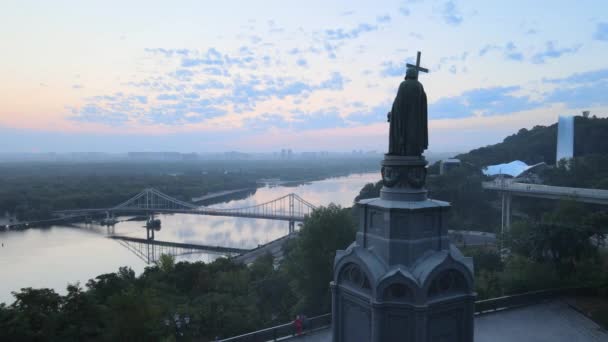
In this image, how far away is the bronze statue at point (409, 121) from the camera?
247 inches

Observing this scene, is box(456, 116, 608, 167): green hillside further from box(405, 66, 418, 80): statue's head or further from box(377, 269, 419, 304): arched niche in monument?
box(377, 269, 419, 304): arched niche in monument

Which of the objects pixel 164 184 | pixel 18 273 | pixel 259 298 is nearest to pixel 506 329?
pixel 259 298

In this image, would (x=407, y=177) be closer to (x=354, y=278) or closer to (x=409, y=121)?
(x=409, y=121)

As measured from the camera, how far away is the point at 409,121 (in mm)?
6309

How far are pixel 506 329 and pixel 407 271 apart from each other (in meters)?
5.32

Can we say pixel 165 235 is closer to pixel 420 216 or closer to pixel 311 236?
pixel 311 236

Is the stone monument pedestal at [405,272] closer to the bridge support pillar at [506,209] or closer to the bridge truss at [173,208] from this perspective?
the bridge support pillar at [506,209]

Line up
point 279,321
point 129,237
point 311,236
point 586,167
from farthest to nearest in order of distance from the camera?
point 129,237 < point 586,167 < point 311,236 < point 279,321

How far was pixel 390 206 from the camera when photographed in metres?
5.86

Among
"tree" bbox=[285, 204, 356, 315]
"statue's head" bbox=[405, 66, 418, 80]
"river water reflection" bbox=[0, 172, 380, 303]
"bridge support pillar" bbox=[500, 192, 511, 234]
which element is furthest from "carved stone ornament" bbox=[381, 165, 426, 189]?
→ "bridge support pillar" bbox=[500, 192, 511, 234]

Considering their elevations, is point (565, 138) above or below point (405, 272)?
above

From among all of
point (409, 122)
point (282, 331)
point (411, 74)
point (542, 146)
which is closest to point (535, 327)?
point (282, 331)

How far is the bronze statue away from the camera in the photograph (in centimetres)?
627

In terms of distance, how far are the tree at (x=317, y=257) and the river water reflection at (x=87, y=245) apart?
16.6m
